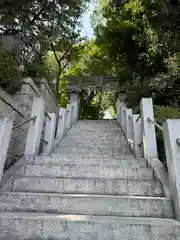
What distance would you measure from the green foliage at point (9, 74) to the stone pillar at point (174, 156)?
2871 mm

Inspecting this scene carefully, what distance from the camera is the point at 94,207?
5.35 ft

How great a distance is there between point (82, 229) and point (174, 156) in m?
0.97

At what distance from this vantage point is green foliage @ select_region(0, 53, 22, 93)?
3.29 m

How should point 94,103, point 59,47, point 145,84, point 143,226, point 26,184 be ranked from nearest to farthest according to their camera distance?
point 143,226
point 26,184
point 145,84
point 59,47
point 94,103

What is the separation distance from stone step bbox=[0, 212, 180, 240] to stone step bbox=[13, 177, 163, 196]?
534mm

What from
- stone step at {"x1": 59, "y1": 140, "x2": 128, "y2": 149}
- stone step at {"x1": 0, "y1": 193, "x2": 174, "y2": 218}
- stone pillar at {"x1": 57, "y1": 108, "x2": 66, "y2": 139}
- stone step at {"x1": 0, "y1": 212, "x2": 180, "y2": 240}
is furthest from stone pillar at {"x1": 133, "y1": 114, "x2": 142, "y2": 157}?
stone pillar at {"x1": 57, "y1": 108, "x2": 66, "y2": 139}

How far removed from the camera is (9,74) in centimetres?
338

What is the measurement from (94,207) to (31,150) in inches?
55.5

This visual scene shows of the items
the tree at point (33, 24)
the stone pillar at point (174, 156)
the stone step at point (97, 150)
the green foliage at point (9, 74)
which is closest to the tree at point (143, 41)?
the tree at point (33, 24)

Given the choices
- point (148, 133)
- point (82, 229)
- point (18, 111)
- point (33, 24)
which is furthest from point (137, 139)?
point (33, 24)

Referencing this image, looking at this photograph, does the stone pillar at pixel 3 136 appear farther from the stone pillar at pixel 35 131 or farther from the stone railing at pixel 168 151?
the stone railing at pixel 168 151

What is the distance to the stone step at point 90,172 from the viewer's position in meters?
2.15

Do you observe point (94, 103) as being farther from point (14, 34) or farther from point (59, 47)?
point (14, 34)

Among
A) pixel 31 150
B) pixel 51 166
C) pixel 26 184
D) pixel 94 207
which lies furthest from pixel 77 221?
pixel 31 150
